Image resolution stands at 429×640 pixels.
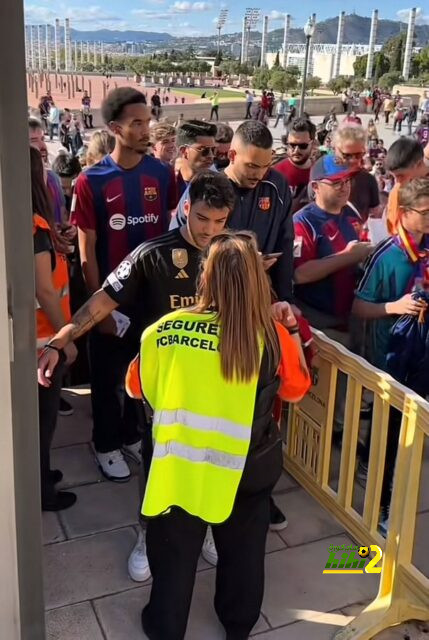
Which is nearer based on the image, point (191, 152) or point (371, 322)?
point (371, 322)

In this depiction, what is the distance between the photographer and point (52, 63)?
11994 cm

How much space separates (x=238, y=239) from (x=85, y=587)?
1.84 metres

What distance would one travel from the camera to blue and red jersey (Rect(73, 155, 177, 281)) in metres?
3.73

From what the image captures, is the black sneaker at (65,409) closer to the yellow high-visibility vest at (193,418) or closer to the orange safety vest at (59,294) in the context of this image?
the orange safety vest at (59,294)

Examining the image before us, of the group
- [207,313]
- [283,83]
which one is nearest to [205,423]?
[207,313]

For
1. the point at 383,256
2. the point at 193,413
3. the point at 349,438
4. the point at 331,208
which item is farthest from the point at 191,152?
the point at 193,413

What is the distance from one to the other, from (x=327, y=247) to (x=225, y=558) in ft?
6.28

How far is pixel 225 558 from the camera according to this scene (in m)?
2.79

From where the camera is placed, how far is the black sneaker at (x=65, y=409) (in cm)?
489

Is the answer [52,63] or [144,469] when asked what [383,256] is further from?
[52,63]

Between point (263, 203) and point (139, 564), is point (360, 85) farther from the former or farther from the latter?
point (139, 564)

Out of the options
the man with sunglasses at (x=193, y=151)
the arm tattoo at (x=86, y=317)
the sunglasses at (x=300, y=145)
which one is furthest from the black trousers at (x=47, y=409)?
the sunglasses at (x=300, y=145)

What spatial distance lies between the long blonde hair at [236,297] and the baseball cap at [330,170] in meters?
1.75

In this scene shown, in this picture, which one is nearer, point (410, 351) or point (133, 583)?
point (133, 583)
